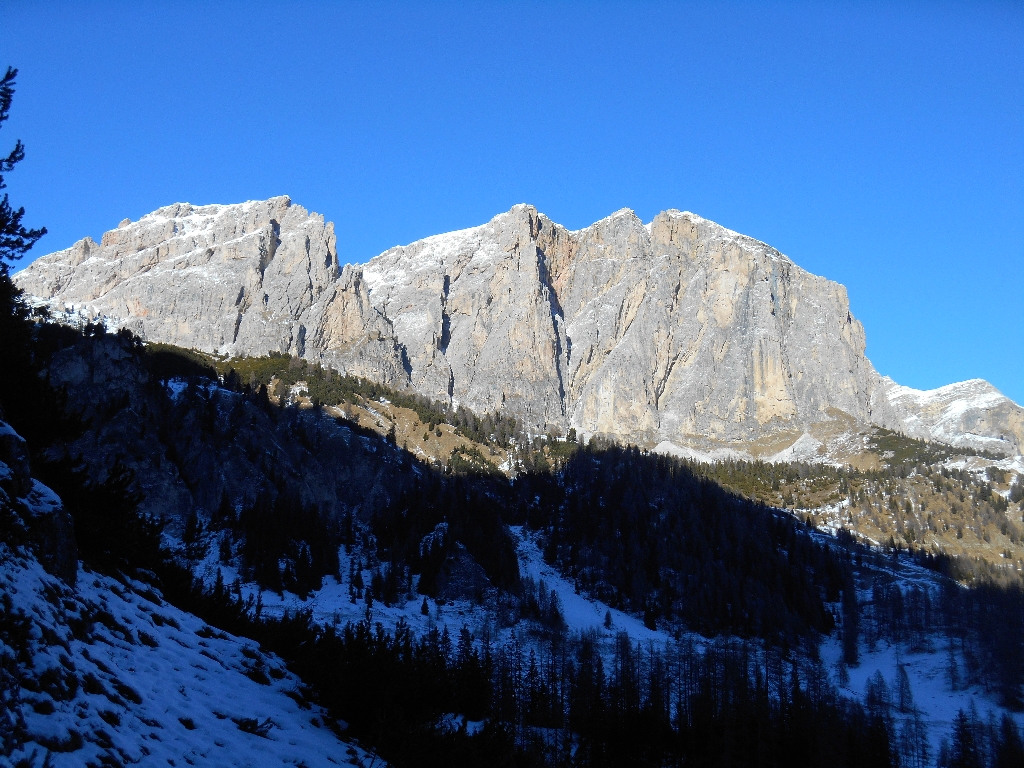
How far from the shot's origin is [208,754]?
11.1 metres

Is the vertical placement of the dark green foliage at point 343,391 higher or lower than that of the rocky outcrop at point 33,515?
higher

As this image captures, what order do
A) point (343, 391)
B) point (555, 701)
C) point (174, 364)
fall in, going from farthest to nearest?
point (343, 391) → point (174, 364) → point (555, 701)

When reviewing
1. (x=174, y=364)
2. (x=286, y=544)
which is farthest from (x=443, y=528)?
(x=174, y=364)

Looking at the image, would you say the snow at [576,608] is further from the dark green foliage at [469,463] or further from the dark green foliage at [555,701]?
the dark green foliage at [469,463]

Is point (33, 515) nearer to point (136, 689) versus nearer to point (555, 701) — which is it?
point (136, 689)

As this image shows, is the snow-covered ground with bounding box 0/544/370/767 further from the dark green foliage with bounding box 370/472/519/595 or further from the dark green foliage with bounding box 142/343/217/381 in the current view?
the dark green foliage with bounding box 142/343/217/381

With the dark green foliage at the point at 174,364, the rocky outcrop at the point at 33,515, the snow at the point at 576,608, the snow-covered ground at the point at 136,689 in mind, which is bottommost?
the snow-covered ground at the point at 136,689

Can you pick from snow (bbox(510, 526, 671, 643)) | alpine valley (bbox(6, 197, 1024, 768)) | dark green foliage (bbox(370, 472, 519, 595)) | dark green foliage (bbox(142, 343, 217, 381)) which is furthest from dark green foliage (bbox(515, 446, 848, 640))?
dark green foliage (bbox(142, 343, 217, 381))

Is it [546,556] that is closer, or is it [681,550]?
[546,556]

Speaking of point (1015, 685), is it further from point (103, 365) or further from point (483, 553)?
point (103, 365)

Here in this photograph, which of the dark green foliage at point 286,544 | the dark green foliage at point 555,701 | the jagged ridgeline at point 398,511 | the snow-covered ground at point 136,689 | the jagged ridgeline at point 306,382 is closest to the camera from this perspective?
the snow-covered ground at point 136,689

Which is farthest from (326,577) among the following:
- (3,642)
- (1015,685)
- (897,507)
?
(897,507)

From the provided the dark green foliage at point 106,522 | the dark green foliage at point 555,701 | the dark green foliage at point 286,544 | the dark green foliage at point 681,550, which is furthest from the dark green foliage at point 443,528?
the dark green foliage at point 106,522

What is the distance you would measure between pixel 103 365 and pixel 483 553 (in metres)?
64.1
